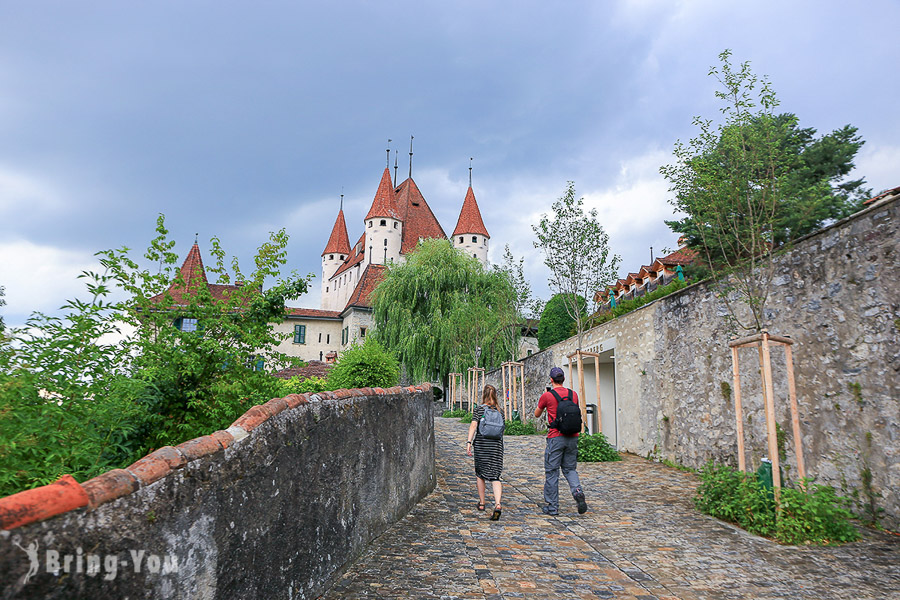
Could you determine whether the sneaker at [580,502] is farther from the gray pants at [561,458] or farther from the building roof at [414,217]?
the building roof at [414,217]

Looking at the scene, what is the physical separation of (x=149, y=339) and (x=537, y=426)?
606 inches

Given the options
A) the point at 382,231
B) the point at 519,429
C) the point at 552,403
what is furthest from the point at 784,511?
the point at 382,231

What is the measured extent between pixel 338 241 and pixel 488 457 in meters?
67.9

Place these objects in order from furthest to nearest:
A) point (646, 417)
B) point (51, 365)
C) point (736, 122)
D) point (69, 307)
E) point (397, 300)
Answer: point (397, 300) → point (646, 417) → point (736, 122) → point (69, 307) → point (51, 365)

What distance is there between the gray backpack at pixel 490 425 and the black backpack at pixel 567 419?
0.67 m

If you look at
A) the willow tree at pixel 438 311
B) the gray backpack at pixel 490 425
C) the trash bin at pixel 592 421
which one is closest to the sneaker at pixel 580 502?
the gray backpack at pixel 490 425

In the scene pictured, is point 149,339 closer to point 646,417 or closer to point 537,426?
point 646,417

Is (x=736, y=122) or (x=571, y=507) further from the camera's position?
(x=736, y=122)

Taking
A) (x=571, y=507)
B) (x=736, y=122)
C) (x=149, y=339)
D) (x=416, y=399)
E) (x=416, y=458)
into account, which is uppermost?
(x=736, y=122)

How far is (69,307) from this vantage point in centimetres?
362

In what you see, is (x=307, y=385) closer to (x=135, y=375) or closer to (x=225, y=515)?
(x=135, y=375)

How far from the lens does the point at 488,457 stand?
6.87m

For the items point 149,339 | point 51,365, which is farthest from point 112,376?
point 149,339

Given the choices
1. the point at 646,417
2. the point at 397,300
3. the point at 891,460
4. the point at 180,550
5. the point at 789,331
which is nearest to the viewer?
the point at 180,550
